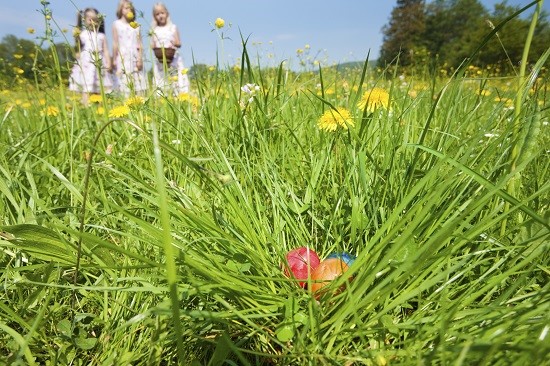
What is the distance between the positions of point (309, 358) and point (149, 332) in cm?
30

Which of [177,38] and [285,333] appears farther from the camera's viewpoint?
[177,38]

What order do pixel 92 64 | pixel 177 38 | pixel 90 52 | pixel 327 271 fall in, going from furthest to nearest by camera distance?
pixel 177 38, pixel 92 64, pixel 90 52, pixel 327 271

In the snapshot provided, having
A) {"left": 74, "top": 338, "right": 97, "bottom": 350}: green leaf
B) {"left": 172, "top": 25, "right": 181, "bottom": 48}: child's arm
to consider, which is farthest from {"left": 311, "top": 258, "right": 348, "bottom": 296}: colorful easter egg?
{"left": 172, "top": 25, "right": 181, "bottom": 48}: child's arm

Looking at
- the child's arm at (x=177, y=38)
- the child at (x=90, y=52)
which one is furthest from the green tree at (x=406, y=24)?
the child at (x=90, y=52)

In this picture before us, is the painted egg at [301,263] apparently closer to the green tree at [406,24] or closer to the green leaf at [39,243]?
the green leaf at [39,243]

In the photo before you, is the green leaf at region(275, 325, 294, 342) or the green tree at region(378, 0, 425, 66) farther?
the green tree at region(378, 0, 425, 66)

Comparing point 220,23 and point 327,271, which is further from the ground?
point 220,23

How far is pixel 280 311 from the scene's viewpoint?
0.68 meters

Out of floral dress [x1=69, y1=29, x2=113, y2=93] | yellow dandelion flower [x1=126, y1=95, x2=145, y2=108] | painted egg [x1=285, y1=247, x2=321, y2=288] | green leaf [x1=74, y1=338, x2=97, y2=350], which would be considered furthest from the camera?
yellow dandelion flower [x1=126, y1=95, x2=145, y2=108]

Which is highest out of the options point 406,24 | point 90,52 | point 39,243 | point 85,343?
point 406,24

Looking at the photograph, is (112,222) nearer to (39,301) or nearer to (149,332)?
(39,301)

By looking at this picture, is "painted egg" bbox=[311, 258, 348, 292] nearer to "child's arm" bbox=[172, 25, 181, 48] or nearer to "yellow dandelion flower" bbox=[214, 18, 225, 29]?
"yellow dandelion flower" bbox=[214, 18, 225, 29]

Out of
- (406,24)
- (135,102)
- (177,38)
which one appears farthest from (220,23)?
(406,24)

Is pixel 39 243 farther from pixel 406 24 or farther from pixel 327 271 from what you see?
pixel 406 24
